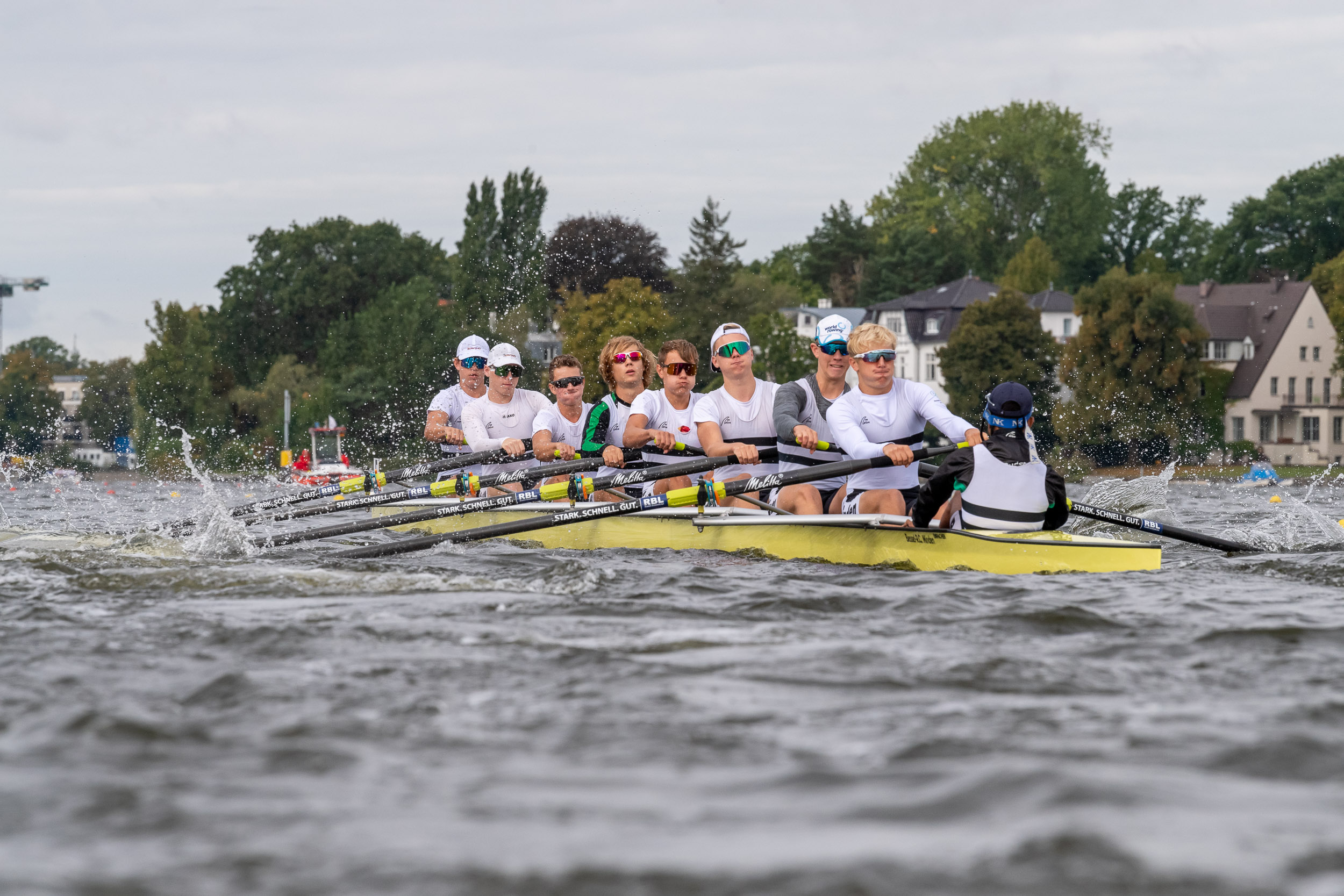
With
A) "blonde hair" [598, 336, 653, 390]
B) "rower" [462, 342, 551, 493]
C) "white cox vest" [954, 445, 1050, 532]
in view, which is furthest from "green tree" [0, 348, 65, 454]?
"white cox vest" [954, 445, 1050, 532]

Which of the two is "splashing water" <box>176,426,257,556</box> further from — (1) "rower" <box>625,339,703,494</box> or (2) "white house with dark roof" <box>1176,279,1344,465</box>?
(2) "white house with dark roof" <box>1176,279,1344,465</box>

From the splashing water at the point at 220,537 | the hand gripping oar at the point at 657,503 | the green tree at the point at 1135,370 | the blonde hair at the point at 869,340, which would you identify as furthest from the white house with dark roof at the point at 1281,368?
the splashing water at the point at 220,537

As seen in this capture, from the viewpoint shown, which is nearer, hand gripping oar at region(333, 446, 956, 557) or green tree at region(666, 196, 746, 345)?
hand gripping oar at region(333, 446, 956, 557)

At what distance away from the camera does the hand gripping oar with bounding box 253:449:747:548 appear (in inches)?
378

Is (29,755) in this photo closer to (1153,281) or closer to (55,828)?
(55,828)

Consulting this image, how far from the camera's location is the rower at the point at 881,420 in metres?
8.99

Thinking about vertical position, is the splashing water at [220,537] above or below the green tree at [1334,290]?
below

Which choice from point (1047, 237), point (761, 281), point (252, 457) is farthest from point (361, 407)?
point (1047, 237)

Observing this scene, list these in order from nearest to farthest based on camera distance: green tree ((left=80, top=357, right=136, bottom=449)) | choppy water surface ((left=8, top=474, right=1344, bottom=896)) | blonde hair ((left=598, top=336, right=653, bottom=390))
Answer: choppy water surface ((left=8, top=474, right=1344, bottom=896)), blonde hair ((left=598, top=336, right=653, bottom=390)), green tree ((left=80, top=357, right=136, bottom=449))

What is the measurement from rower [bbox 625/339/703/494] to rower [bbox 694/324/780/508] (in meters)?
0.24

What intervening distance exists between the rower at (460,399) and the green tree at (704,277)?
3944 cm

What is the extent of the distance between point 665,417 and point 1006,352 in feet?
140

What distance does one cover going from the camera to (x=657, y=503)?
31.2 ft

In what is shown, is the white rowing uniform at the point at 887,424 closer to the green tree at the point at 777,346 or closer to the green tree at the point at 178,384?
the green tree at the point at 777,346
